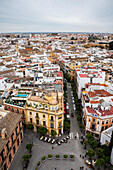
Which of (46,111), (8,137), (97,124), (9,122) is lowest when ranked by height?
(97,124)

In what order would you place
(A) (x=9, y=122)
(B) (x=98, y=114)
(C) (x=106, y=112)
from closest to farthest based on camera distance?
(A) (x=9, y=122) < (B) (x=98, y=114) < (C) (x=106, y=112)

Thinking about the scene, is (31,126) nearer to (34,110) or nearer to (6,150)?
(34,110)

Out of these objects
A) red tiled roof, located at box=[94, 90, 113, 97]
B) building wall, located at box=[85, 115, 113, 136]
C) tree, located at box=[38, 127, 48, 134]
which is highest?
red tiled roof, located at box=[94, 90, 113, 97]

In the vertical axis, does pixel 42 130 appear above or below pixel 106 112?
below

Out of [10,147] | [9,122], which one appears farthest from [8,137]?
[9,122]

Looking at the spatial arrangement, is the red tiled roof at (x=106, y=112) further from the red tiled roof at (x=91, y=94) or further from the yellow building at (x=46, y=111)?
the yellow building at (x=46, y=111)

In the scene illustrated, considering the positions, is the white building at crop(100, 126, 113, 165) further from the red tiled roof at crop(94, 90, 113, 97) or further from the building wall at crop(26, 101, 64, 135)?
the red tiled roof at crop(94, 90, 113, 97)

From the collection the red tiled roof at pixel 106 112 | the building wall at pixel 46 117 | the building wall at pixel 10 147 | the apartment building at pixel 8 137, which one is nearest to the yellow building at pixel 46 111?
the building wall at pixel 46 117

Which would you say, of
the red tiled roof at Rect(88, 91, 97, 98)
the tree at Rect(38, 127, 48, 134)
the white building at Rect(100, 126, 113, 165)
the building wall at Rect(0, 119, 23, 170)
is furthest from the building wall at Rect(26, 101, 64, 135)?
the red tiled roof at Rect(88, 91, 97, 98)

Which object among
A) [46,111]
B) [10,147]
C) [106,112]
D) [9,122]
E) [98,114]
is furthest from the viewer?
[106,112]

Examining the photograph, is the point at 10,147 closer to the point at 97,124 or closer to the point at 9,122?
the point at 9,122
